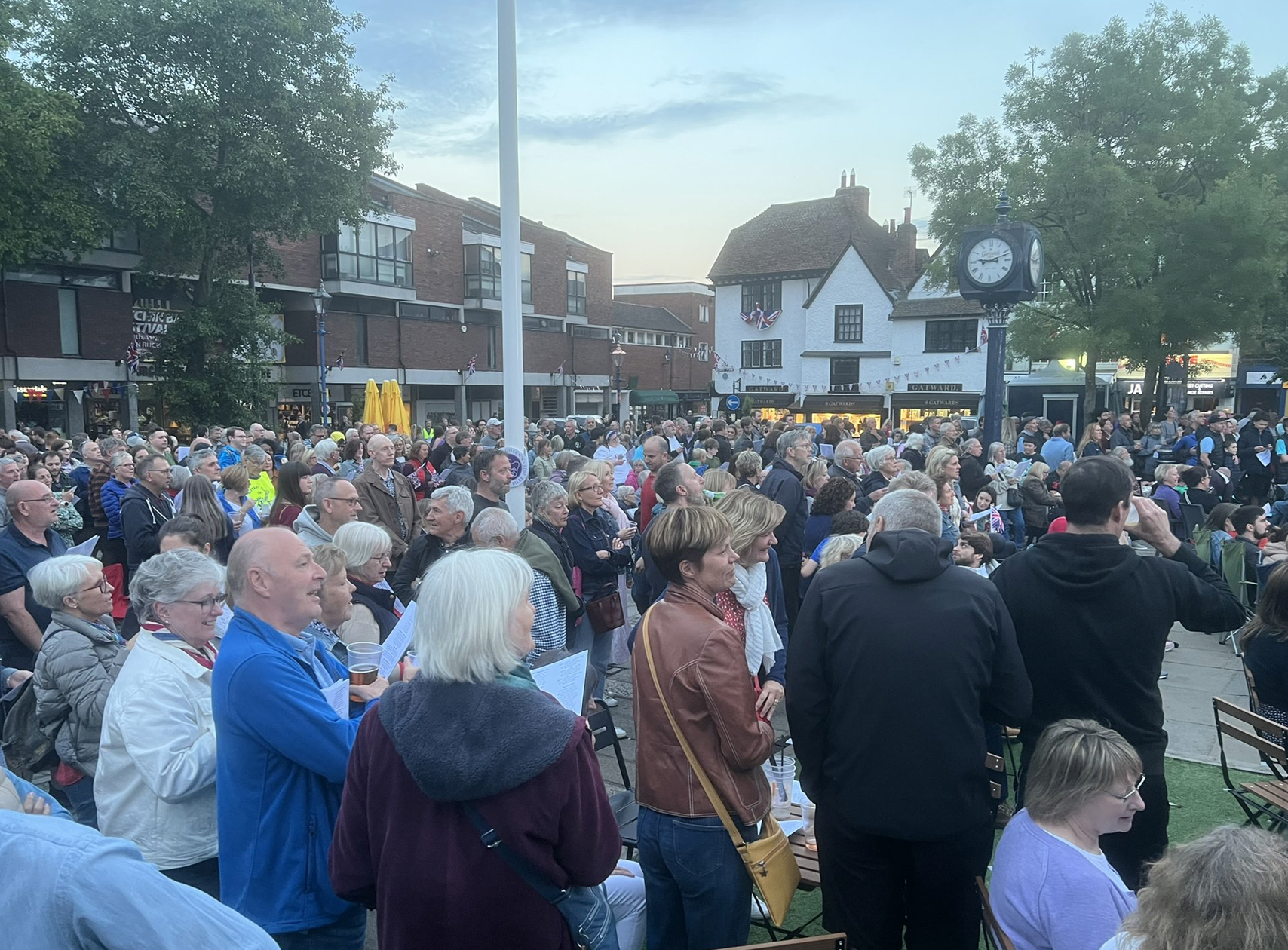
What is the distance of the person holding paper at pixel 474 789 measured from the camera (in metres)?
1.77

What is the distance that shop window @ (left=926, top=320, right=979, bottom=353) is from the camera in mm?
33344

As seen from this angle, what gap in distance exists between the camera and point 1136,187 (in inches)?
834

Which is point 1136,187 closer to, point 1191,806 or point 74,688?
point 1191,806

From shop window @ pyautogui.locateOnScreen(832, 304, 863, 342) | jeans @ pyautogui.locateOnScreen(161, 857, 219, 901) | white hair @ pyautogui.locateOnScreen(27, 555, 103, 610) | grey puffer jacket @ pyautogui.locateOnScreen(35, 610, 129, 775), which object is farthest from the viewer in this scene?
shop window @ pyautogui.locateOnScreen(832, 304, 863, 342)

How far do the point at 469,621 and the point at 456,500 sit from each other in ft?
11.1

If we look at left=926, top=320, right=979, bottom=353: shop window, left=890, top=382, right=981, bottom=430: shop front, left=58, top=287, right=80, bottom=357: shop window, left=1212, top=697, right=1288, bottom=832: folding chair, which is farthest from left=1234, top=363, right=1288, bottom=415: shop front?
left=58, top=287, right=80, bottom=357: shop window

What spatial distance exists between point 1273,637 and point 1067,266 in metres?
21.9

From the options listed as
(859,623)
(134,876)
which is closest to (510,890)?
(134,876)

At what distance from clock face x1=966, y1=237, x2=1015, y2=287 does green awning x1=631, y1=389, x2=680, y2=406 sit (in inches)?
1419

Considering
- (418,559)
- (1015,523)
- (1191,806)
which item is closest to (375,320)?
(1015,523)

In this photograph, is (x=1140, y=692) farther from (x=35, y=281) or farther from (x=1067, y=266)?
(x=35, y=281)

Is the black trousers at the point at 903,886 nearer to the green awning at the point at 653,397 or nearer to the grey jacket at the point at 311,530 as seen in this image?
the grey jacket at the point at 311,530

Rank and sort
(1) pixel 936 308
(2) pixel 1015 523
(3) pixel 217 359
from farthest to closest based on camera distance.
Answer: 1. (1) pixel 936 308
2. (3) pixel 217 359
3. (2) pixel 1015 523

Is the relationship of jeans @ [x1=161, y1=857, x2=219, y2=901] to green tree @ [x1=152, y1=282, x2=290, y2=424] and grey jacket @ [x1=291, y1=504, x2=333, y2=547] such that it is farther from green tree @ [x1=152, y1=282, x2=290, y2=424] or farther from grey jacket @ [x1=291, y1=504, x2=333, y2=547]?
green tree @ [x1=152, y1=282, x2=290, y2=424]
